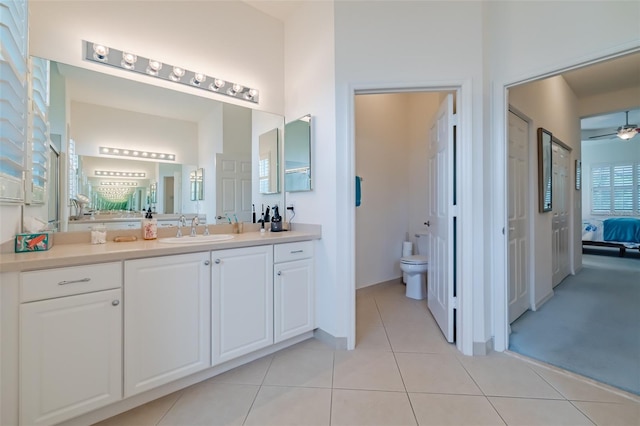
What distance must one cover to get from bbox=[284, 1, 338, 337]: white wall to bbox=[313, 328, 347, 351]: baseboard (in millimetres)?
35

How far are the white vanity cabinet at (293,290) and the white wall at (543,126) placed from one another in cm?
240

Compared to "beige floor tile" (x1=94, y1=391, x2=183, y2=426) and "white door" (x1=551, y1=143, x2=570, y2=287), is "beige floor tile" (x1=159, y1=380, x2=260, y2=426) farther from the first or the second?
"white door" (x1=551, y1=143, x2=570, y2=287)

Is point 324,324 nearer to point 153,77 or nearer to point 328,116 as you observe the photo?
point 328,116

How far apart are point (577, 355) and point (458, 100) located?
6.95 feet

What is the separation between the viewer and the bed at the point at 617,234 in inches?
230

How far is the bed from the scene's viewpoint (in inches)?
230

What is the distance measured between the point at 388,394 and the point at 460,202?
1407 millimetres

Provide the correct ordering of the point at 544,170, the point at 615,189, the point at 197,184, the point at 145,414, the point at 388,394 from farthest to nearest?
the point at 615,189 < the point at 544,170 < the point at 197,184 < the point at 388,394 < the point at 145,414

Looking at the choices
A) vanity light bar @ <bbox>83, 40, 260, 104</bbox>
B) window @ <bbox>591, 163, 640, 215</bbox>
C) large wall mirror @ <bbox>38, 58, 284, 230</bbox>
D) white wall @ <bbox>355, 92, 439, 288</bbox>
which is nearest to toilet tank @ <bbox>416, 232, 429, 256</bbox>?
white wall @ <bbox>355, 92, 439, 288</bbox>

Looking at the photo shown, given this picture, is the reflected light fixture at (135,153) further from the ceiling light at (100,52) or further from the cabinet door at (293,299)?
the cabinet door at (293,299)

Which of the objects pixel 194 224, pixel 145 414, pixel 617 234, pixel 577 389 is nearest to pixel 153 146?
pixel 194 224

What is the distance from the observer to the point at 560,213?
3762 mm

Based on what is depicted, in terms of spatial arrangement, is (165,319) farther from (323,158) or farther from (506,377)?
(506,377)

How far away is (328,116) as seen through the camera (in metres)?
2.16
